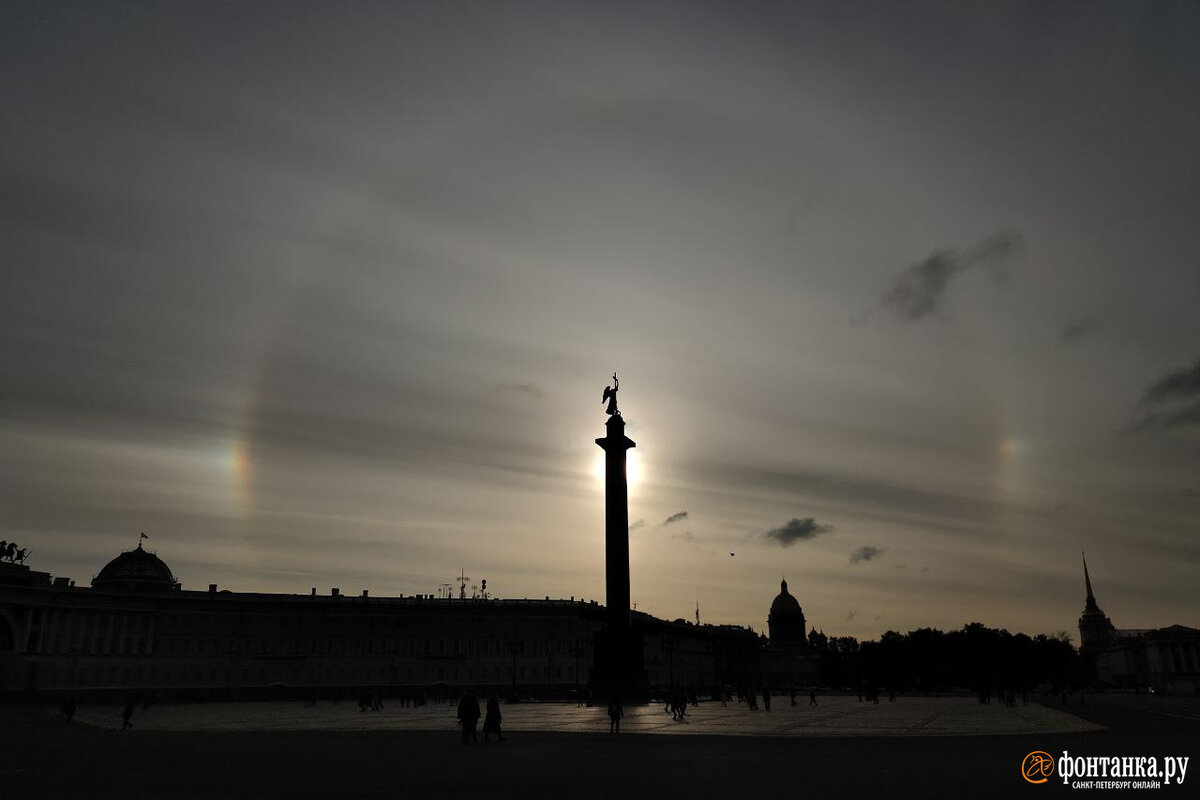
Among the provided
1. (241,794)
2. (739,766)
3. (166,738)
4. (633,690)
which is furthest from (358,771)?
(633,690)

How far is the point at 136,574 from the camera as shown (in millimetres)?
107062

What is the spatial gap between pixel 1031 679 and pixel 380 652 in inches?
3416

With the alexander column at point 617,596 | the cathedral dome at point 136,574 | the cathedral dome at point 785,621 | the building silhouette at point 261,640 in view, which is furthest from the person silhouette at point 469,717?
the cathedral dome at point 785,621

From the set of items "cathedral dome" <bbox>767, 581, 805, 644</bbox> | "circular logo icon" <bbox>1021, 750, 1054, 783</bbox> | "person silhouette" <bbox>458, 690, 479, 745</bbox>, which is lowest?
"circular logo icon" <bbox>1021, 750, 1054, 783</bbox>

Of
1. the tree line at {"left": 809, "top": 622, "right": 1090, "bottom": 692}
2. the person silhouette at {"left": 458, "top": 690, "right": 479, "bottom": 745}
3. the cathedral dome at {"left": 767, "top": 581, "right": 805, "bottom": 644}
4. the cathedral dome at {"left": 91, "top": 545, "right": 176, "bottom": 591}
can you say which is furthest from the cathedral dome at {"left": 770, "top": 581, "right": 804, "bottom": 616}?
the person silhouette at {"left": 458, "top": 690, "right": 479, "bottom": 745}

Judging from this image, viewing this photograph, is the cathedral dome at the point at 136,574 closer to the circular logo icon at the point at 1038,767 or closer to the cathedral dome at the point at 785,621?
the circular logo icon at the point at 1038,767

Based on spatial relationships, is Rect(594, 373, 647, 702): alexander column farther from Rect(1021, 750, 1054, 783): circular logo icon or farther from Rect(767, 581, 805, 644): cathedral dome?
Rect(767, 581, 805, 644): cathedral dome

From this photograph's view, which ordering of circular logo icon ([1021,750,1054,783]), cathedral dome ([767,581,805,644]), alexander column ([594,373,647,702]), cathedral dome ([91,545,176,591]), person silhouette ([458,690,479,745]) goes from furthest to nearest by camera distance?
cathedral dome ([767,581,805,644]) → cathedral dome ([91,545,176,591]) → alexander column ([594,373,647,702]) → person silhouette ([458,690,479,745]) → circular logo icon ([1021,750,1054,783])

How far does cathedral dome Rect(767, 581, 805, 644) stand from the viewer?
183m

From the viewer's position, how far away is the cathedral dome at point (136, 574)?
105m

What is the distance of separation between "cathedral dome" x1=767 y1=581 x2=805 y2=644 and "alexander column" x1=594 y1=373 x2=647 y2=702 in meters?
132

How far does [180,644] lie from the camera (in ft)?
314

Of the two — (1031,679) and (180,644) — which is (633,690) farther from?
(1031,679)

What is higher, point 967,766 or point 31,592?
point 31,592
